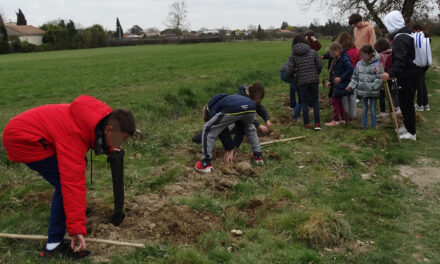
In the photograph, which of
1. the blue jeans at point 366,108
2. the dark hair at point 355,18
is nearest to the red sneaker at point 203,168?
the blue jeans at point 366,108

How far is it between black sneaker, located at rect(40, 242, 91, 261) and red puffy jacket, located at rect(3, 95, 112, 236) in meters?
0.48

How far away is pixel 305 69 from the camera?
865 cm

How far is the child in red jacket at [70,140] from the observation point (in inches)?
137

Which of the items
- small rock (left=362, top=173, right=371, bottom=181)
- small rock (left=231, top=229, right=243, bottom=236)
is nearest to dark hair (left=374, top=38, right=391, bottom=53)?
small rock (left=362, top=173, right=371, bottom=181)

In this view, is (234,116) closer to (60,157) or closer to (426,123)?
(60,157)

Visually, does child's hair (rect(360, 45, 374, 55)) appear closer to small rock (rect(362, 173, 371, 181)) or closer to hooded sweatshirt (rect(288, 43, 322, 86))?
hooded sweatshirt (rect(288, 43, 322, 86))

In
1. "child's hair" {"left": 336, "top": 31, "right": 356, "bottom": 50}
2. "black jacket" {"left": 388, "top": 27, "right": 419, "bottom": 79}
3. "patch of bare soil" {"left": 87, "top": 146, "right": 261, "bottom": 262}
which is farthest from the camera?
"child's hair" {"left": 336, "top": 31, "right": 356, "bottom": 50}

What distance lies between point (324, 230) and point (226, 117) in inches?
95.5

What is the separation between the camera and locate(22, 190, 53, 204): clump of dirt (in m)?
5.20

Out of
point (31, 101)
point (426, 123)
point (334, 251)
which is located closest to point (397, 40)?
point (426, 123)

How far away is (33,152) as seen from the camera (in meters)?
3.65

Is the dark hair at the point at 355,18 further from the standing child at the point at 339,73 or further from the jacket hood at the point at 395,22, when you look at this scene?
the jacket hood at the point at 395,22

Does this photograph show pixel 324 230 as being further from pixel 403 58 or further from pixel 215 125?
pixel 403 58

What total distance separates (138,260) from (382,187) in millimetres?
3728
